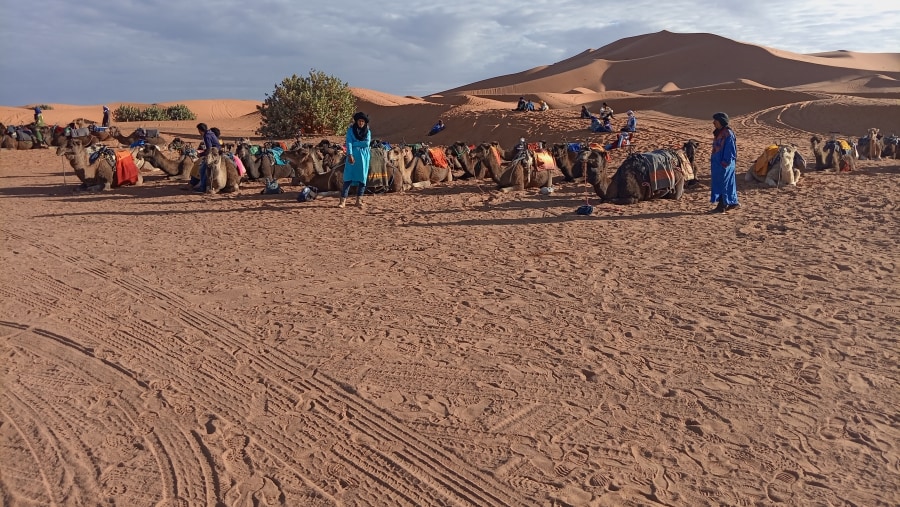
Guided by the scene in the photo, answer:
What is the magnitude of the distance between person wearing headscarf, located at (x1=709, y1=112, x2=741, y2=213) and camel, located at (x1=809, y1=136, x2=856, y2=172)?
508 cm

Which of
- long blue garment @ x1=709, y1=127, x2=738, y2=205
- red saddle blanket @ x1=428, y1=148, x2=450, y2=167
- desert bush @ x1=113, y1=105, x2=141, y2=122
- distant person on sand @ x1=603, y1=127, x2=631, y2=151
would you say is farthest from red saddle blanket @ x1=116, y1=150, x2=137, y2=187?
desert bush @ x1=113, y1=105, x2=141, y2=122

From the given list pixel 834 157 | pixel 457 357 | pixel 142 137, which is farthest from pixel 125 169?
pixel 834 157

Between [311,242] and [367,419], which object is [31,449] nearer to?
[367,419]

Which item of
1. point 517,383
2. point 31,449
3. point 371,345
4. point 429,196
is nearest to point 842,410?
point 517,383

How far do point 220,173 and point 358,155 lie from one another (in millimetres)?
4140

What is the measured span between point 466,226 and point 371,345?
562 cm

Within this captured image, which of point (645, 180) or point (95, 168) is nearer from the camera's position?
point (645, 180)

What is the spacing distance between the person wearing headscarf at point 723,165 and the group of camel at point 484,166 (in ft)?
3.24

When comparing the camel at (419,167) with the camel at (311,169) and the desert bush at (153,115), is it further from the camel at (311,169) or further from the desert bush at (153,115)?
the desert bush at (153,115)

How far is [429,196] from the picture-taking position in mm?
15078

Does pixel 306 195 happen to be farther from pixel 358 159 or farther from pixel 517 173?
pixel 517 173

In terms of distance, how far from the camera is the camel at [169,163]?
17453 mm

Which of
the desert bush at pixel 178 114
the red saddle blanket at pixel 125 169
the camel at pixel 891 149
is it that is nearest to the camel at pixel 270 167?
the red saddle blanket at pixel 125 169

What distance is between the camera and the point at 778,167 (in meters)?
14.5
